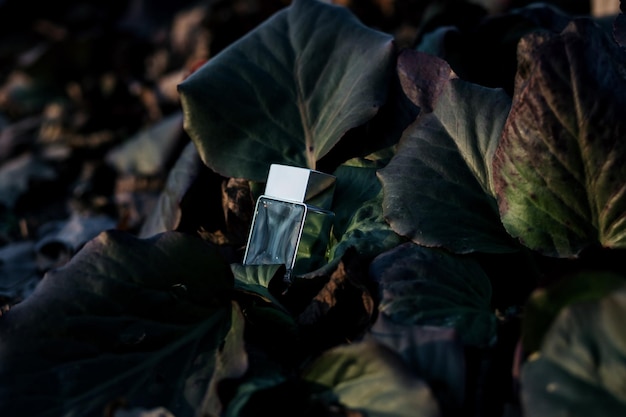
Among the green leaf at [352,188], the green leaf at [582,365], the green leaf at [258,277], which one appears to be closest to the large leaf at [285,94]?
the green leaf at [352,188]

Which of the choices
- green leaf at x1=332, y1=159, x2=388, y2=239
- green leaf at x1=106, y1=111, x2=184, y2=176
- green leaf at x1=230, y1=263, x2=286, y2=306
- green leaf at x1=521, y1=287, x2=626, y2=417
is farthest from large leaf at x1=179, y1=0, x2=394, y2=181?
green leaf at x1=106, y1=111, x2=184, y2=176

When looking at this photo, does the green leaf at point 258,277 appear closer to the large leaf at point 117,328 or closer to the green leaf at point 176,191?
the large leaf at point 117,328

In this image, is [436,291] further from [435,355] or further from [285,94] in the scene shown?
[285,94]

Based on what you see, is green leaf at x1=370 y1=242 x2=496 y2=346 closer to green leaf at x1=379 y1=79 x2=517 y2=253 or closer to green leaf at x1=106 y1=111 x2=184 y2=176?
green leaf at x1=379 y1=79 x2=517 y2=253

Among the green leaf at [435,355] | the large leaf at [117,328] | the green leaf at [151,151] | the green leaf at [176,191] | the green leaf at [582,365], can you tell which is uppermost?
the green leaf at [582,365]

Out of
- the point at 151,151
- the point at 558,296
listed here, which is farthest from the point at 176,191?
the point at 151,151

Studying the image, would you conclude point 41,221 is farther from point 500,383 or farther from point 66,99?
point 500,383

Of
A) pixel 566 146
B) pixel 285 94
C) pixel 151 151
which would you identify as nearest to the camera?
pixel 566 146
